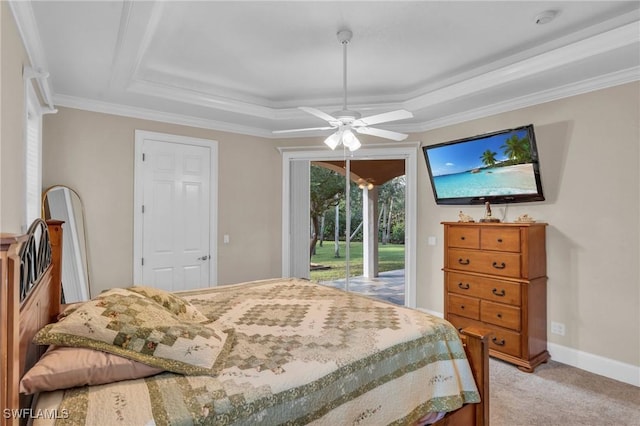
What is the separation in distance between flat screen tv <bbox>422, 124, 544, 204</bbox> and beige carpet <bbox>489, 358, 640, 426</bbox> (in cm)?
160

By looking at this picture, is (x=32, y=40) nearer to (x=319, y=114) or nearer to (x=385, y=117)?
(x=319, y=114)

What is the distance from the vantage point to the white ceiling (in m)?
2.40

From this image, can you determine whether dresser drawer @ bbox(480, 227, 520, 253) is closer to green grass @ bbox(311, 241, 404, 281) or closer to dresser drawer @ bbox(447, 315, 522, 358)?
dresser drawer @ bbox(447, 315, 522, 358)

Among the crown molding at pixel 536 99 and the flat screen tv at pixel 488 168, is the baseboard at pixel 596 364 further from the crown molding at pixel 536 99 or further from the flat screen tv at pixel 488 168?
the crown molding at pixel 536 99

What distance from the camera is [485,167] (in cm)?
370

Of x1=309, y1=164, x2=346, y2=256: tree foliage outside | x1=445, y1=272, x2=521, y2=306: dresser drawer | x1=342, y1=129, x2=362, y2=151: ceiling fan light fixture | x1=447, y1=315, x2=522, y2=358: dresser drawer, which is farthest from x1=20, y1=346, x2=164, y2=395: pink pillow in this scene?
x1=309, y1=164, x2=346, y2=256: tree foliage outside

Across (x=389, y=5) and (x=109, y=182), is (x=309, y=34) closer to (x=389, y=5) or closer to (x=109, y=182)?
(x=389, y=5)

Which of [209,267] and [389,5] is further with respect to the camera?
[209,267]

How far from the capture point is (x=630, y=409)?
8.17ft

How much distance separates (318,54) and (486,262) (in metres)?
2.52

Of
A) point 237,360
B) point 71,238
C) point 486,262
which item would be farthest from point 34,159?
point 486,262

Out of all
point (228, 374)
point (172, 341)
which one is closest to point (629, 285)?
point (228, 374)

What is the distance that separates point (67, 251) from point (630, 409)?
486 cm

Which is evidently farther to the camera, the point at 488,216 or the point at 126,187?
the point at 126,187
